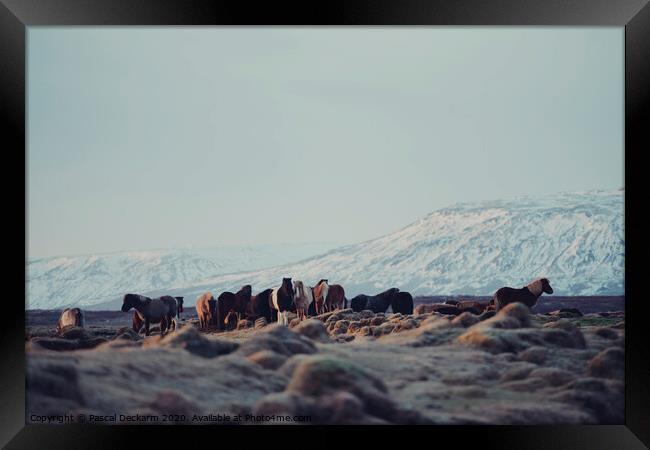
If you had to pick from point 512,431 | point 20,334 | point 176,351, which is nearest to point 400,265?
point 512,431

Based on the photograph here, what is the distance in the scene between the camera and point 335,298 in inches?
251

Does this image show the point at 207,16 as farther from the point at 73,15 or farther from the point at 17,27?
the point at 17,27

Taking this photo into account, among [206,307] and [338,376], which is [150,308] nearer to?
[206,307]

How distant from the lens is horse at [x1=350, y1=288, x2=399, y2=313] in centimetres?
639

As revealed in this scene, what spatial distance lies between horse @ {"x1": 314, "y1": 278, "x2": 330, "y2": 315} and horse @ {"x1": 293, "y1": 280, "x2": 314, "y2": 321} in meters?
0.05

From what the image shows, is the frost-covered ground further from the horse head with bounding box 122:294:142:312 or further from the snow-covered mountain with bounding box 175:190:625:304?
the snow-covered mountain with bounding box 175:190:625:304

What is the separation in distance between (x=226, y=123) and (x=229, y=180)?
1.68 ft

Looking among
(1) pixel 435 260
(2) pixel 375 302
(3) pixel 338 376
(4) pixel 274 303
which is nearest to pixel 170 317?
(4) pixel 274 303

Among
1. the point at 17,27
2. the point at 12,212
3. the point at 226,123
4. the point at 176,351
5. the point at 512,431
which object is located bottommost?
the point at 512,431

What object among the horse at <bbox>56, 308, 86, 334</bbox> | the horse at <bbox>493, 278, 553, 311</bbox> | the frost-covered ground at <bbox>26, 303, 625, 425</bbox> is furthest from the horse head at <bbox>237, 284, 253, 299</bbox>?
the horse at <bbox>493, 278, 553, 311</bbox>

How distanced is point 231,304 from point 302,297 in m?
0.63

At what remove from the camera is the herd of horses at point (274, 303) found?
6266 mm

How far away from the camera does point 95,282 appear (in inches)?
246

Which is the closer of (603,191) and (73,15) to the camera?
(73,15)
